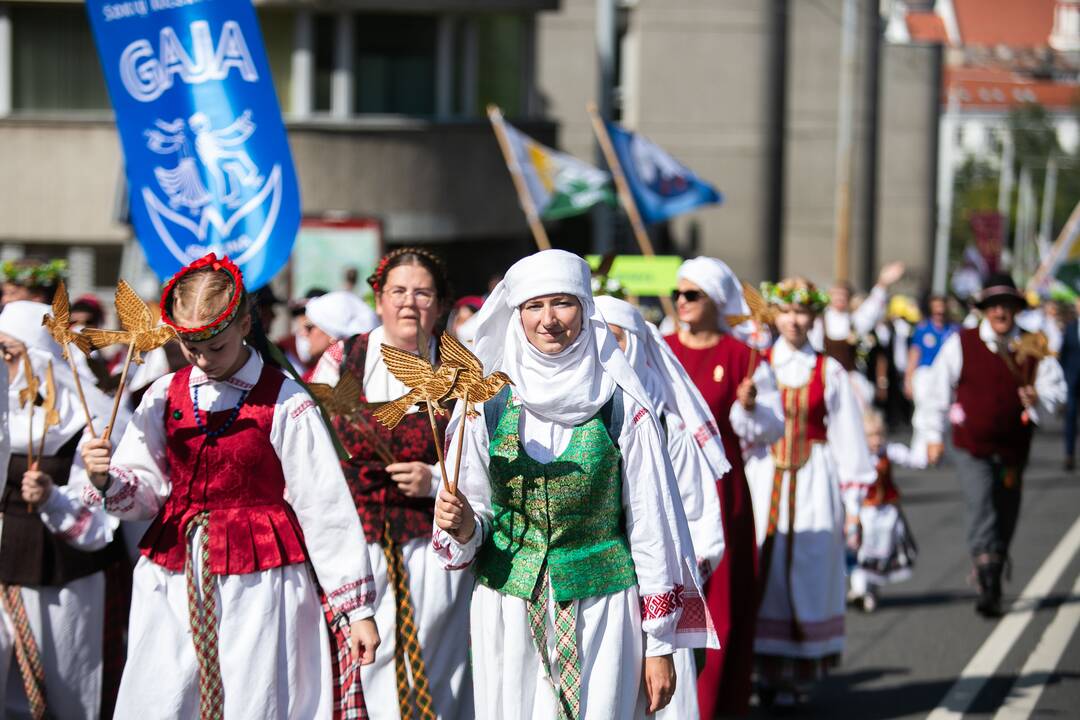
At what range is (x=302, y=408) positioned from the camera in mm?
5336

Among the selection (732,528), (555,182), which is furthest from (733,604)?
(555,182)

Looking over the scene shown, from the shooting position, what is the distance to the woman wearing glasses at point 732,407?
25.2 feet

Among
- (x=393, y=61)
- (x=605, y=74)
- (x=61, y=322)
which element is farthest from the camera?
(x=393, y=61)

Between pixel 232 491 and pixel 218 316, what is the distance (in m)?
0.54

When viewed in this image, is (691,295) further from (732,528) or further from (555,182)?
(555,182)

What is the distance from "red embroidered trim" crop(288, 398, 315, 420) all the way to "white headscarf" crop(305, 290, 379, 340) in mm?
2754

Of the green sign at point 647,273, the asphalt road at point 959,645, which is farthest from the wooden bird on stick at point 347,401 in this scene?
the green sign at point 647,273

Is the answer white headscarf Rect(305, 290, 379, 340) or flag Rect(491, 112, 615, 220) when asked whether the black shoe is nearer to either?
white headscarf Rect(305, 290, 379, 340)

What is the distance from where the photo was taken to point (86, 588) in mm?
6969

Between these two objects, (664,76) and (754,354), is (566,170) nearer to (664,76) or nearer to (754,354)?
(754,354)

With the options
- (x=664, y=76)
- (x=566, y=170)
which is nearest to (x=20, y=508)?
(x=566, y=170)

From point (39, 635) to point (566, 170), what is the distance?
37.2 ft

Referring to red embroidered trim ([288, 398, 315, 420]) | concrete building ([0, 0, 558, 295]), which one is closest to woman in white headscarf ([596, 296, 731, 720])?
red embroidered trim ([288, 398, 315, 420])

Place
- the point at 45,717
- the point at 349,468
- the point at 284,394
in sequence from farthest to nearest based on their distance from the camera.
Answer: the point at 45,717
the point at 349,468
the point at 284,394
